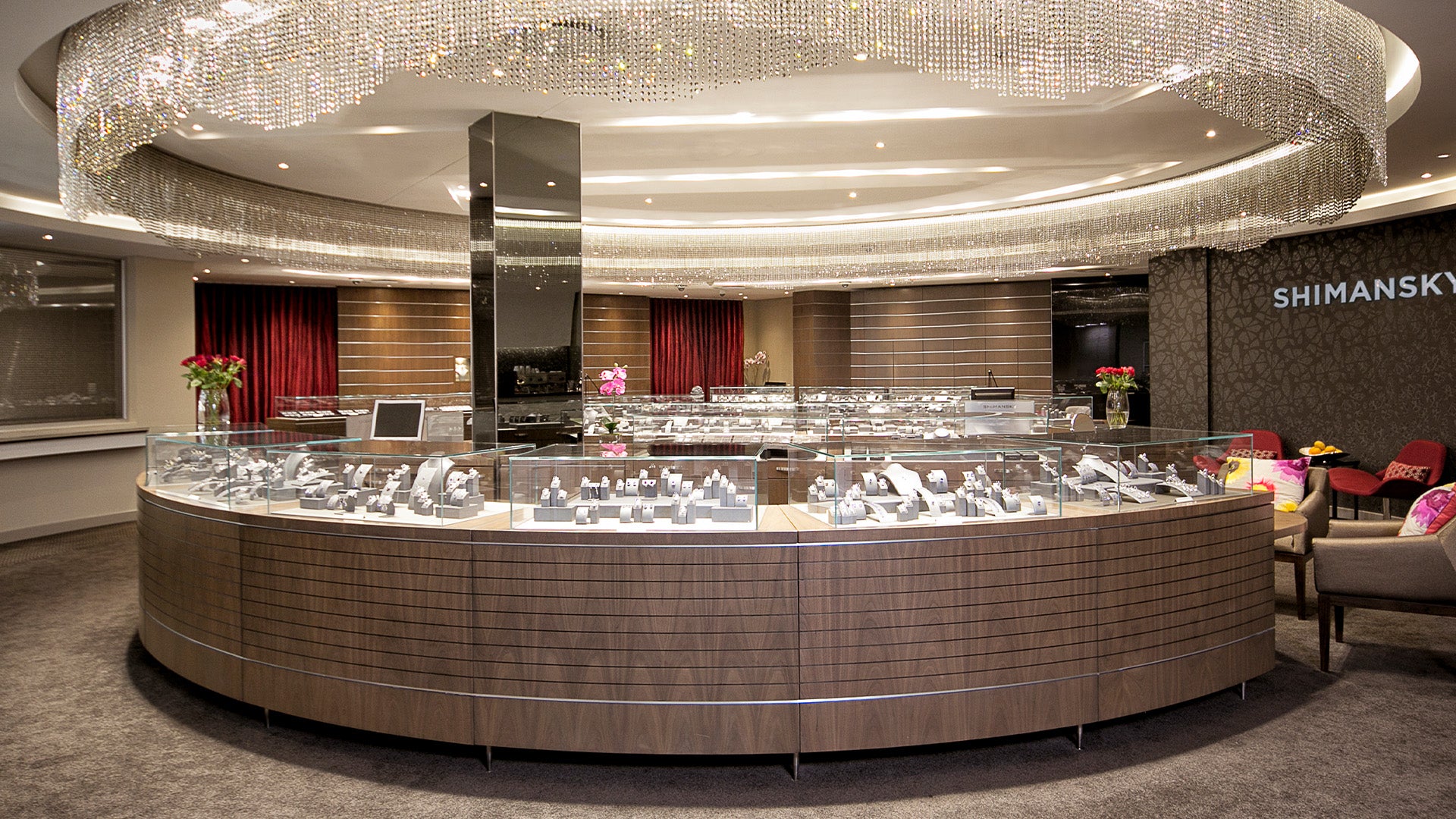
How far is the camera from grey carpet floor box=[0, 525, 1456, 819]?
301 centimetres

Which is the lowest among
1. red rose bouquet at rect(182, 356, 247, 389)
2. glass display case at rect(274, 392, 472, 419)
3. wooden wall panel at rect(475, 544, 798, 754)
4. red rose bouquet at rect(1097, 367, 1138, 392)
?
wooden wall panel at rect(475, 544, 798, 754)

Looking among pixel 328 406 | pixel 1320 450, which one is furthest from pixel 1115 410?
pixel 328 406

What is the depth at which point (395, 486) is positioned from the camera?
3598mm

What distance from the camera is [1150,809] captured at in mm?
2953

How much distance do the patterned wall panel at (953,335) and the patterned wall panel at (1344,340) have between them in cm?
436

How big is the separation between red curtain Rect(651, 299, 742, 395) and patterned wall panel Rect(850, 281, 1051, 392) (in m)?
3.72

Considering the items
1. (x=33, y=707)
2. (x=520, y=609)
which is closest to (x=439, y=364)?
(x=33, y=707)

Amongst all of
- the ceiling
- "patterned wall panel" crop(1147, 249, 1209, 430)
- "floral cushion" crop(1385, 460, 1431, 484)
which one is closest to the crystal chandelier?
the ceiling

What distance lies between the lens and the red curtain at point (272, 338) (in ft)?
45.5

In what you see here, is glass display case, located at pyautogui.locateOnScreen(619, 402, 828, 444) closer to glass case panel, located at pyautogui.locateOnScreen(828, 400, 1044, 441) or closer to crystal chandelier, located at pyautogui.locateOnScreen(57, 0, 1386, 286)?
glass case panel, located at pyautogui.locateOnScreen(828, 400, 1044, 441)

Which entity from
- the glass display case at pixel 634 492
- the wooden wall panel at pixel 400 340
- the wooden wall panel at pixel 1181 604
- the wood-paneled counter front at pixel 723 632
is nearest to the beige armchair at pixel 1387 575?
the wooden wall panel at pixel 1181 604

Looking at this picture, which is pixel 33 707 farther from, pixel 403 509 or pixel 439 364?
pixel 439 364

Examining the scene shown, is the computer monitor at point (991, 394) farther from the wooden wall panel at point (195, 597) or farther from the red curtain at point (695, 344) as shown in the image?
the red curtain at point (695, 344)

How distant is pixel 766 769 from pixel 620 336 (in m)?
14.1
